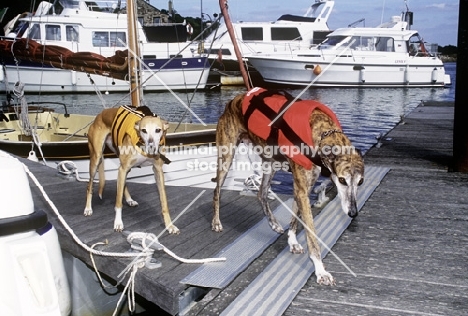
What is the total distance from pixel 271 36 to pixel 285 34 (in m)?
1.04

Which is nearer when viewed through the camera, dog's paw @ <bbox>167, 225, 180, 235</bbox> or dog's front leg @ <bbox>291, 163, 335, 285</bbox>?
dog's front leg @ <bbox>291, 163, 335, 285</bbox>

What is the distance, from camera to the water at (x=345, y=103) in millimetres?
23006

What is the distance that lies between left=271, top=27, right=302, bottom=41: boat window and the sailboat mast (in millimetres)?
29702

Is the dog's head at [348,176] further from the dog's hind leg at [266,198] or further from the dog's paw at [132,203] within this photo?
the dog's paw at [132,203]

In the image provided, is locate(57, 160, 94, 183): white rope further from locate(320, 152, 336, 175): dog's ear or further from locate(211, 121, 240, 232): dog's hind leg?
locate(320, 152, 336, 175): dog's ear

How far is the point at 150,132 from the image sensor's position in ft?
16.1

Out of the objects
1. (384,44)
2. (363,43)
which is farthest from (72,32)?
(384,44)

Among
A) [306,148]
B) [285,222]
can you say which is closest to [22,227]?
[306,148]

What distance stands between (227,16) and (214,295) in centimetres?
475

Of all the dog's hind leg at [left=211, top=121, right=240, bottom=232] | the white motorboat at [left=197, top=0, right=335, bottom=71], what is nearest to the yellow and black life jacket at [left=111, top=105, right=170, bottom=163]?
the dog's hind leg at [left=211, top=121, right=240, bottom=232]

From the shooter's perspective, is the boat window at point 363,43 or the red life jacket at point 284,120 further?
the boat window at point 363,43

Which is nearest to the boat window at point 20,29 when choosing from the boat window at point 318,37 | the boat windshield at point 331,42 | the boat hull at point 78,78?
the boat hull at point 78,78

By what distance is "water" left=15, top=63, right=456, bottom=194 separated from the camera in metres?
23.0

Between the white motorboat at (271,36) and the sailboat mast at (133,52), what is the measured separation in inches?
1059
